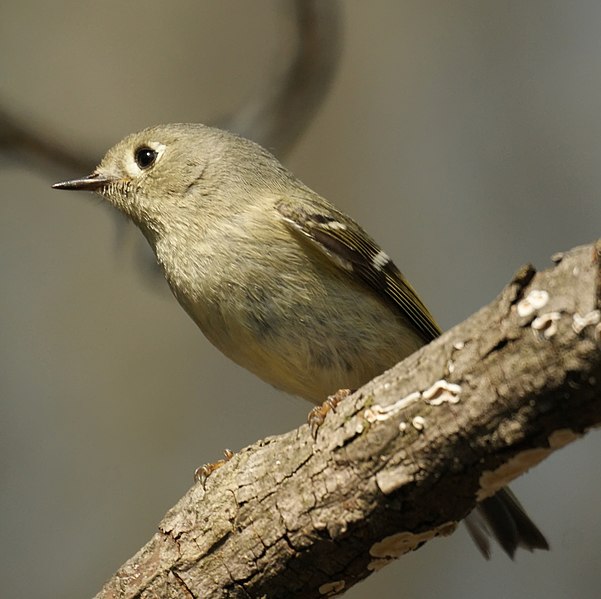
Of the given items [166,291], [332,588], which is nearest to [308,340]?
[332,588]

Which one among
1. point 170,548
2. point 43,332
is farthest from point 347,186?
point 170,548

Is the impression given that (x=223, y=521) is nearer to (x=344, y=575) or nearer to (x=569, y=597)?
(x=344, y=575)

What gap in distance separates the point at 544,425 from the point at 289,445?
0.55 m

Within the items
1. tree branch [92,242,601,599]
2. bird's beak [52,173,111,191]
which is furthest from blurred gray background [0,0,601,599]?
tree branch [92,242,601,599]

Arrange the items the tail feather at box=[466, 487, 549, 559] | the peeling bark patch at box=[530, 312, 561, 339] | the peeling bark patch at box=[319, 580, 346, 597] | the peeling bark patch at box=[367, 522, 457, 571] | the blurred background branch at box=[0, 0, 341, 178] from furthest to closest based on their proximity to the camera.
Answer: the blurred background branch at box=[0, 0, 341, 178]
the tail feather at box=[466, 487, 549, 559]
the peeling bark patch at box=[319, 580, 346, 597]
the peeling bark patch at box=[367, 522, 457, 571]
the peeling bark patch at box=[530, 312, 561, 339]

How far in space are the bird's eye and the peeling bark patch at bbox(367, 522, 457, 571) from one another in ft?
4.88

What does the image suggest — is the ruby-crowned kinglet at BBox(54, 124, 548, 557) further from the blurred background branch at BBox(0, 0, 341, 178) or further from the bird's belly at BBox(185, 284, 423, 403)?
the blurred background branch at BBox(0, 0, 341, 178)

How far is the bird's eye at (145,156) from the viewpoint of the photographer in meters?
2.75

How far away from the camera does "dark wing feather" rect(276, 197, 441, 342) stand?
7.88 feet

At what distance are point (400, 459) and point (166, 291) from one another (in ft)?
8.70

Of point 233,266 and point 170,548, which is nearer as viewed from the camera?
point 170,548

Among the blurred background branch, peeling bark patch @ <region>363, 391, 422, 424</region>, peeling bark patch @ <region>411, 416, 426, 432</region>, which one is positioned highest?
the blurred background branch

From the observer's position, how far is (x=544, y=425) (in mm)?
1349

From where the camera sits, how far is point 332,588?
67.1 inches
